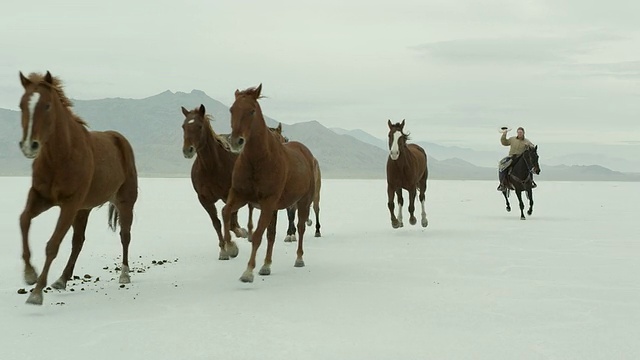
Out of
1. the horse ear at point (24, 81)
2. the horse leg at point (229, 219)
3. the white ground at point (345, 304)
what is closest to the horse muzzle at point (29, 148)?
the horse ear at point (24, 81)

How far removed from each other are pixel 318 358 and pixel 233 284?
3.29 m

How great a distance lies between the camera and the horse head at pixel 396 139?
45.9 feet

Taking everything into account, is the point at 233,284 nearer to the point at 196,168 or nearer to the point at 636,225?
the point at 196,168

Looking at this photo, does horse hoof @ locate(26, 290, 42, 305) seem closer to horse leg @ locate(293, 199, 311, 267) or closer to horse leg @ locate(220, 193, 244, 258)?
horse leg @ locate(220, 193, 244, 258)

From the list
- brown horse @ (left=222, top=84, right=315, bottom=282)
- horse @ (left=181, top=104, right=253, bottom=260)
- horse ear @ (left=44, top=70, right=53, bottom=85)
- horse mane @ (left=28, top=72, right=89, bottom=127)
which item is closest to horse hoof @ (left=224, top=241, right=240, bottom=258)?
horse @ (left=181, top=104, right=253, bottom=260)

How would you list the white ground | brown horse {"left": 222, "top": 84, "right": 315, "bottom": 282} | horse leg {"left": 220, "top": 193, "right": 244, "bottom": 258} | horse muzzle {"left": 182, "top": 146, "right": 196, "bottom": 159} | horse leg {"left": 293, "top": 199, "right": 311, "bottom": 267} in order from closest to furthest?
the white ground, brown horse {"left": 222, "top": 84, "right": 315, "bottom": 282}, horse leg {"left": 220, "top": 193, "right": 244, "bottom": 258}, horse muzzle {"left": 182, "top": 146, "right": 196, "bottom": 159}, horse leg {"left": 293, "top": 199, "right": 311, "bottom": 267}

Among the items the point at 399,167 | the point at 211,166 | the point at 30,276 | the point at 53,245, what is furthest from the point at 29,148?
the point at 399,167

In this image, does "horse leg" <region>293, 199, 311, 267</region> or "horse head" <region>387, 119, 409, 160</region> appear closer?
"horse leg" <region>293, 199, 311, 267</region>

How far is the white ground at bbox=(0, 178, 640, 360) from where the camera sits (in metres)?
5.04

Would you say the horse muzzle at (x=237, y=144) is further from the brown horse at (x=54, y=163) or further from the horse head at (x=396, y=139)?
the horse head at (x=396, y=139)

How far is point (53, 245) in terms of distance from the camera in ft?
21.4

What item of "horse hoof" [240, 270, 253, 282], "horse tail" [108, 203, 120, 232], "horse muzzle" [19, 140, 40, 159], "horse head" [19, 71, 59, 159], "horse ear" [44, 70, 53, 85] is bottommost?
"horse hoof" [240, 270, 253, 282]

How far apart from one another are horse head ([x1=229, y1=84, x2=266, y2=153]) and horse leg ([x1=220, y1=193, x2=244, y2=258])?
879 millimetres

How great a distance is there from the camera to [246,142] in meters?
8.04
